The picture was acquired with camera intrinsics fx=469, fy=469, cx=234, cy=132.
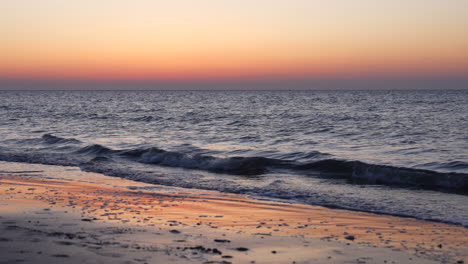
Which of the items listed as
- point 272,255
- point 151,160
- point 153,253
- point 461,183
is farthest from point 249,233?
point 151,160

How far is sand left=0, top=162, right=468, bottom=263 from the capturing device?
577 centimetres

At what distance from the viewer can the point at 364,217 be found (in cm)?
869

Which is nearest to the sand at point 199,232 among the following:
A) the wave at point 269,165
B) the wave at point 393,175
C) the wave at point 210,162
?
the wave at point 393,175

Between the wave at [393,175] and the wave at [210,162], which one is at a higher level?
the wave at [393,175]

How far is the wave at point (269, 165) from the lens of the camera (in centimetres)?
1290

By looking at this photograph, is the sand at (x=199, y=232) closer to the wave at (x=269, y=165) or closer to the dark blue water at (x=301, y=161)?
the dark blue water at (x=301, y=161)

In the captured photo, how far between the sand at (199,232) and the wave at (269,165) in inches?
181

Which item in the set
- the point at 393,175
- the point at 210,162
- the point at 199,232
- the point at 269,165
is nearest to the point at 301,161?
the point at 269,165

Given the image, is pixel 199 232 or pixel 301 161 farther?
pixel 301 161

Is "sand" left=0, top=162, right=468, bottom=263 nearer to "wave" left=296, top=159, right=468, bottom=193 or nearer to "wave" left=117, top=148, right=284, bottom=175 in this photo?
"wave" left=296, top=159, right=468, bottom=193

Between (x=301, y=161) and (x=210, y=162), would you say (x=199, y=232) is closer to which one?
(x=210, y=162)

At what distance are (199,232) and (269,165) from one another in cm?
982

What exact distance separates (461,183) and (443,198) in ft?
6.71

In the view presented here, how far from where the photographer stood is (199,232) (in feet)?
23.0
